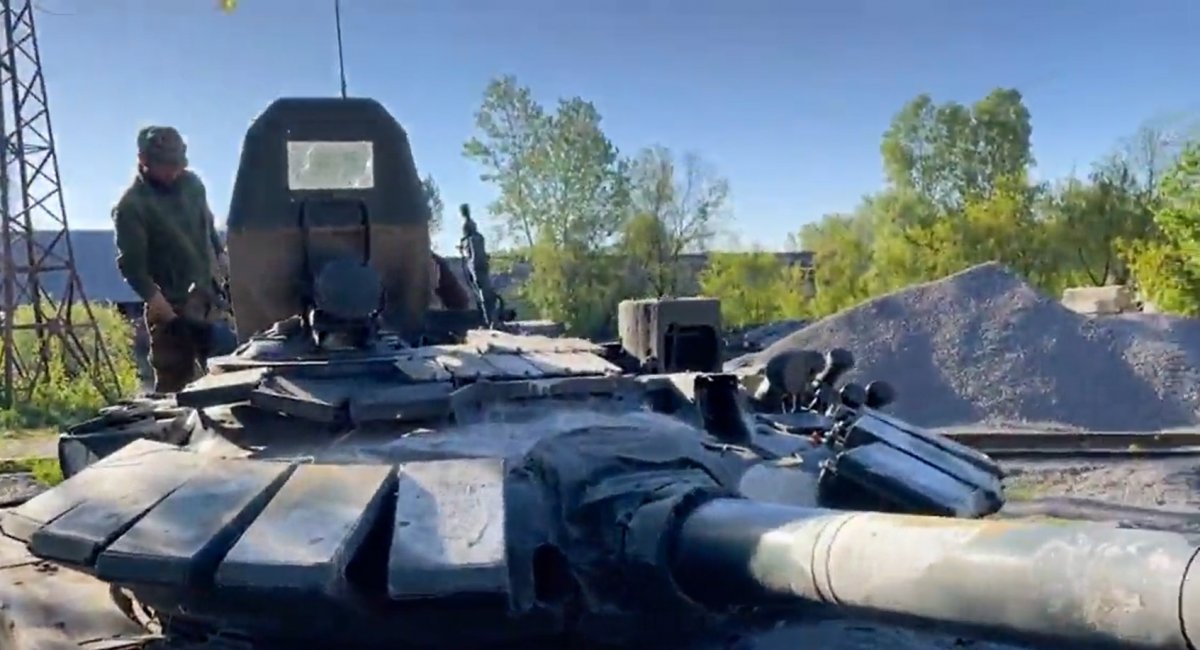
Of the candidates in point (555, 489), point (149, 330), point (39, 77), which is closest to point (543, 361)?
point (555, 489)

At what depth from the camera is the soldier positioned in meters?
8.12

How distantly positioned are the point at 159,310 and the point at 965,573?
19.0ft

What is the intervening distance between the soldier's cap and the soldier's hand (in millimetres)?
995

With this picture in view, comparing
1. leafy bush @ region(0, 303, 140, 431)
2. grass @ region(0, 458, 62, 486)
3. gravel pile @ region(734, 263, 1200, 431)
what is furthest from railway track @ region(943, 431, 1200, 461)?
leafy bush @ region(0, 303, 140, 431)

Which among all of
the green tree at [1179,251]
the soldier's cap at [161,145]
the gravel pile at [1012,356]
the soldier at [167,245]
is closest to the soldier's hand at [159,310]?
the soldier at [167,245]

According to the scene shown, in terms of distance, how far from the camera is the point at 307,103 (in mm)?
6926

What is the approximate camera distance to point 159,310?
785cm

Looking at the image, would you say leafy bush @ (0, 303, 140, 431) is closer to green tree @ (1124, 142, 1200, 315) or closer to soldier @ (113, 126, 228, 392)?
soldier @ (113, 126, 228, 392)

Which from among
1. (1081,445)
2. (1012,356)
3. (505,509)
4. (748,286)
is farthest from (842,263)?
(505,509)

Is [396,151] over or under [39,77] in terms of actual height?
under

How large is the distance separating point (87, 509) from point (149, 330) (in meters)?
3.82

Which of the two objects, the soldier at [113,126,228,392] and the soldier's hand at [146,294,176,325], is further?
the soldier at [113,126,228,392]

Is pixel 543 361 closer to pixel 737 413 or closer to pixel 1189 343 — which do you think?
→ pixel 737 413

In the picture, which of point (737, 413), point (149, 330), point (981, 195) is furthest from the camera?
point (981, 195)
